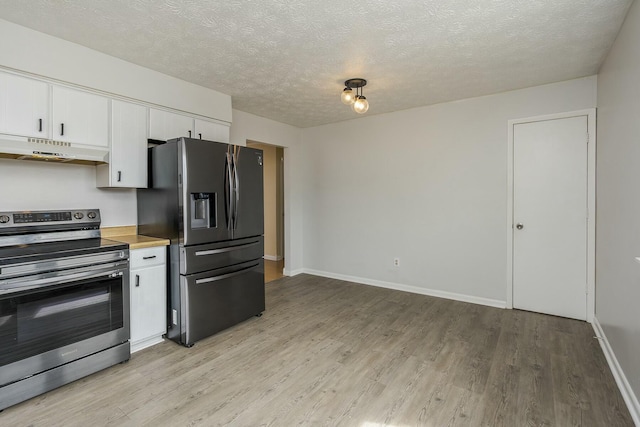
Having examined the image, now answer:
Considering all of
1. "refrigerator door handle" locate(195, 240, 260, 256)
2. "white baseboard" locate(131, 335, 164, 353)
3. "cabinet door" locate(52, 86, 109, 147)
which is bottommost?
"white baseboard" locate(131, 335, 164, 353)

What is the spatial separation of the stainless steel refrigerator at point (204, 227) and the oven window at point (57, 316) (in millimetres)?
496

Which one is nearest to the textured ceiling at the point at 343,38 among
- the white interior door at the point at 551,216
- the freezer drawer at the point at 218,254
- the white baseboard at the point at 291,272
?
the white interior door at the point at 551,216

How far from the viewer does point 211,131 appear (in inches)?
140

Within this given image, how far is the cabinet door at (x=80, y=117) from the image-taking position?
7.99ft

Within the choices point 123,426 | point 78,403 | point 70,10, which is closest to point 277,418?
point 123,426

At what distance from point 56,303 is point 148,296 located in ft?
2.10

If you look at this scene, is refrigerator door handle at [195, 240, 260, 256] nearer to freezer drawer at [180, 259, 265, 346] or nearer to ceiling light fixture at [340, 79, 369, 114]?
freezer drawer at [180, 259, 265, 346]

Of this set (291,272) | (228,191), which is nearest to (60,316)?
(228,191)

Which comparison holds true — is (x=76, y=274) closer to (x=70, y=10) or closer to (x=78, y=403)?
(x=78, y=403)

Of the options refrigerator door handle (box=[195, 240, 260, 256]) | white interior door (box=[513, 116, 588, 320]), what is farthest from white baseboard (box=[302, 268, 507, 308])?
refrigerator door handle (box=[195, 240, 260, 256])

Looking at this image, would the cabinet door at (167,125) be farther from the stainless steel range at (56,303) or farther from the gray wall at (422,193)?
the gray wall at (422,193)

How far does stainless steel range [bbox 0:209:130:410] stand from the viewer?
1.96 metres

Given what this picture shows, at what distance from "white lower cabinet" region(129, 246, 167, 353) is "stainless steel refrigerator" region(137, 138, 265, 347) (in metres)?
0.07

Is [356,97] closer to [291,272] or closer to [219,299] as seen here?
[219,299]
